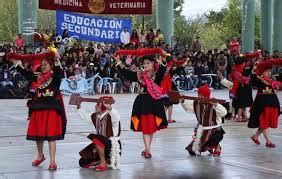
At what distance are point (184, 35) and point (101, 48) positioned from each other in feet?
111

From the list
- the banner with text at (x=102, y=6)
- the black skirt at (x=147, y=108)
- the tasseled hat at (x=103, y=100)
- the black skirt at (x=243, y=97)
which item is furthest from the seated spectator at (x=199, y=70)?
the tasseled hat at (x=103, y=100)

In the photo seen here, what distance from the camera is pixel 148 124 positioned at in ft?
30.5

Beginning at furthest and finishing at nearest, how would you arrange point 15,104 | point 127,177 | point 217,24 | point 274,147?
point 217,24, point 15,104, point 274,147, point 127,177

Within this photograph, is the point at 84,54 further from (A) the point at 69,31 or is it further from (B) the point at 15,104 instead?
(B) the point at 15,104

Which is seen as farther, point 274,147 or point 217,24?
point 217,24

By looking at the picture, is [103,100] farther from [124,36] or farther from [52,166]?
[124,36]

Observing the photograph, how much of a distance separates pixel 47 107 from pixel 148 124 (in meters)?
1.80

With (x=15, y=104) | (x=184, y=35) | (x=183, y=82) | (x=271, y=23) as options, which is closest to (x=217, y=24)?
(x=184, y=35)

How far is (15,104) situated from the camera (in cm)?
2027

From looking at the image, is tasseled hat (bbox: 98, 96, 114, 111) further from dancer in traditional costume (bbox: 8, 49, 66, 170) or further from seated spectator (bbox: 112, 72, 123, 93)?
seated spectator (bbox: 112, 72, 123, 93)

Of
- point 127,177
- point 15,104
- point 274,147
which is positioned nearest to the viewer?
point 127,177

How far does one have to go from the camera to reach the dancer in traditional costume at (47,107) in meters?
8.25

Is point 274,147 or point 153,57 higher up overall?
point 153,57

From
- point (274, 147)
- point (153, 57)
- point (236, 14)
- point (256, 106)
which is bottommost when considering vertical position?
point (274, 147)
